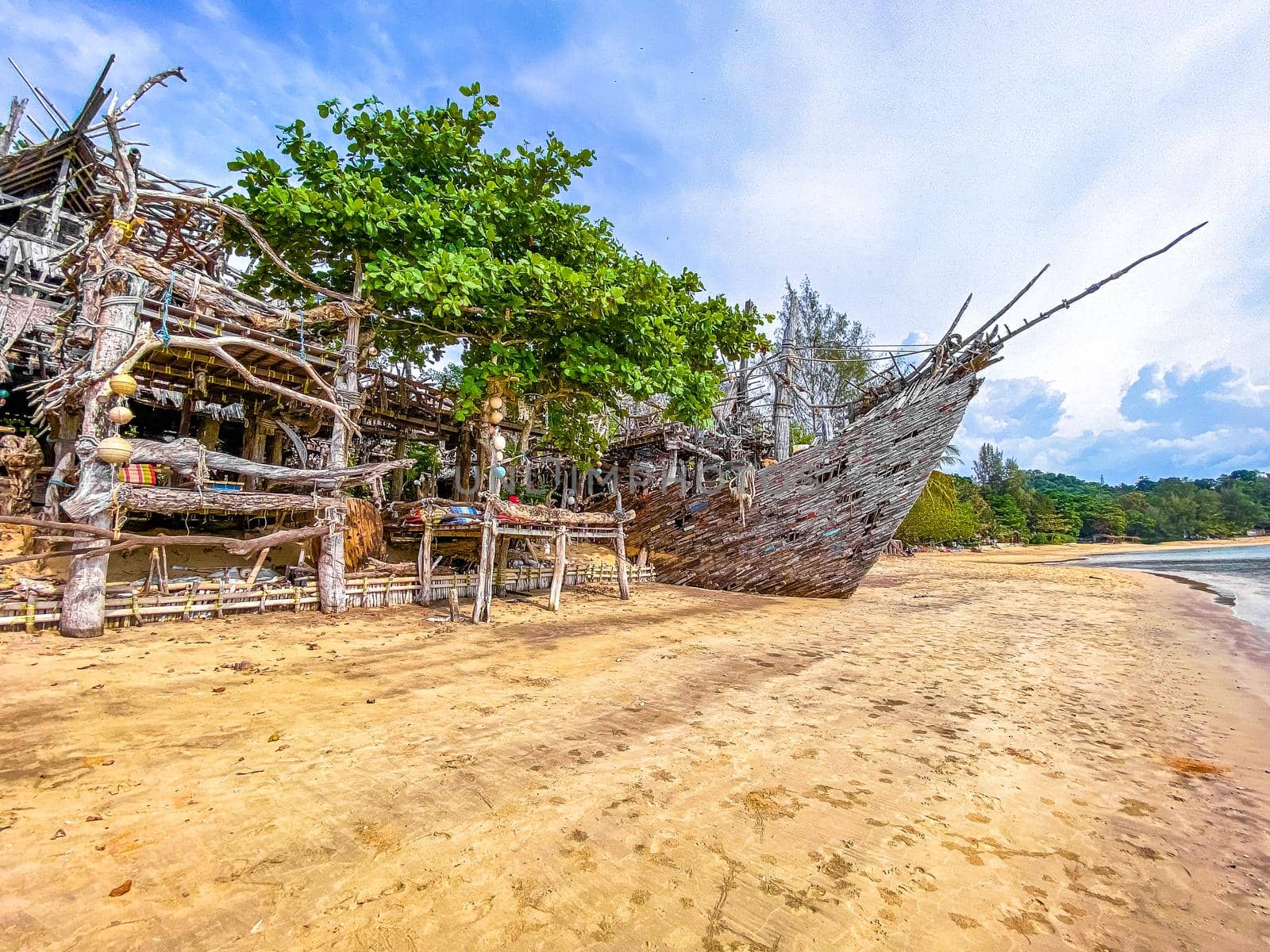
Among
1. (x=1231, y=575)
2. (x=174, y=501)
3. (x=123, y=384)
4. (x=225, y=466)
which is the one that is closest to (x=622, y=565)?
(x=225, y=466)

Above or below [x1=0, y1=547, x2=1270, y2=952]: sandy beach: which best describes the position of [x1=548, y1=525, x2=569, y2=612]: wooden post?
above

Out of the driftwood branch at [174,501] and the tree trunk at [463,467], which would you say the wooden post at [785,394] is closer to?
the tree trunk at [463,467]

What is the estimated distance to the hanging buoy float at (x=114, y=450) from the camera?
6.14 metres

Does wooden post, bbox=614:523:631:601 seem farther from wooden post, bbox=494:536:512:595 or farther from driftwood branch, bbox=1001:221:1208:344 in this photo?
driftwood branch, bbox=1001:221:1208:344

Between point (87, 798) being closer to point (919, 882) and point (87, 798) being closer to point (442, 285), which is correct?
point (919, 882)

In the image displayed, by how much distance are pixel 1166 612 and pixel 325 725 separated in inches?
714

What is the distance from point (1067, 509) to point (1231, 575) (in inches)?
1337

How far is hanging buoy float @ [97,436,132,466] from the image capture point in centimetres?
614

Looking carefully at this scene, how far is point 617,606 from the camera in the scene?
36.6 ft

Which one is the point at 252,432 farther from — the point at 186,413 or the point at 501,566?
the point at 501,566

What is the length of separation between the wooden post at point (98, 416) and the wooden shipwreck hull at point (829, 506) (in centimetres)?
1138

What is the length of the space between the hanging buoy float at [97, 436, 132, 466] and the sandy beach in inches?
84.5

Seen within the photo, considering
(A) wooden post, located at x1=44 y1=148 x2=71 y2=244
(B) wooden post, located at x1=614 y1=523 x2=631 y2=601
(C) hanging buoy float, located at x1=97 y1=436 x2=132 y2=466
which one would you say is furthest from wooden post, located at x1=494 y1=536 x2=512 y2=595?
(A) wooden post, located at x1=44 y1=148 x2=71 y2=244

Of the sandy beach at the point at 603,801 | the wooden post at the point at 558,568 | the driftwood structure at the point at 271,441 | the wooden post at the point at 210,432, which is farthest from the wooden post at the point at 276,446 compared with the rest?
the wooden post at the point at 558,568
